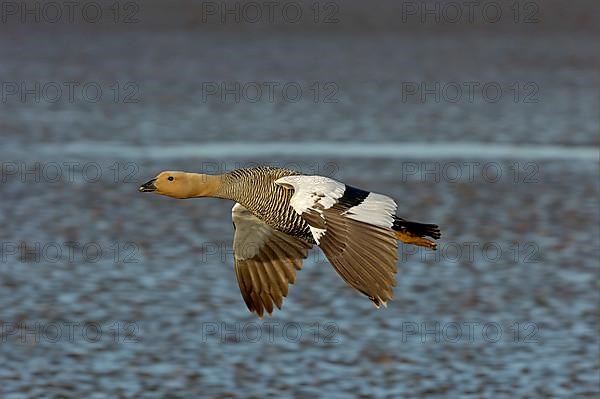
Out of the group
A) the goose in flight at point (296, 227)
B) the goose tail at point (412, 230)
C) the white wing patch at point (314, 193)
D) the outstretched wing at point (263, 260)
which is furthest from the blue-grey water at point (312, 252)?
the white wing patch at point (314, 193)

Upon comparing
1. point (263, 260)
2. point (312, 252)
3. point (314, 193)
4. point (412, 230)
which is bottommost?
point (312, 252)

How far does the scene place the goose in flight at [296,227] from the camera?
29.3 ft

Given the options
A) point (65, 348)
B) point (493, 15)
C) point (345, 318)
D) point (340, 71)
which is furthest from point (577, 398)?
point (493, 15)

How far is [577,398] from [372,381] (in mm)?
1609

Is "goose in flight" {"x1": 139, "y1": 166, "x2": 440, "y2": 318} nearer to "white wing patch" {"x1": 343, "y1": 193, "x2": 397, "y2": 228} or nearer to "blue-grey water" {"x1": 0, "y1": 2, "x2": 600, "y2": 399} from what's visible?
"white wing patch" {"x1": 343, "y1": 193, "x2": 397, "y2": 228}

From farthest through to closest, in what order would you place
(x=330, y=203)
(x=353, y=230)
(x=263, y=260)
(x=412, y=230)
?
1. (x=263, y=260)
2. (x=412, y=230)
3. (x=330, y=203)
4. (x=353, y=230)

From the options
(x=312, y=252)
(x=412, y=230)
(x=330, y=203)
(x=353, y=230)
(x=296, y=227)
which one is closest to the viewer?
(x=353, y=230)

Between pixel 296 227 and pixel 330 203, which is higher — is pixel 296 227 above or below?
below

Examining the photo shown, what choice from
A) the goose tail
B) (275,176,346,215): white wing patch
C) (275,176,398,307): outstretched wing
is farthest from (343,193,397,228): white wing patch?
the goose tail

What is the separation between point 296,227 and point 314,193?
42cm

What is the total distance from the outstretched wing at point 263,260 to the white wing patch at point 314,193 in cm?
113

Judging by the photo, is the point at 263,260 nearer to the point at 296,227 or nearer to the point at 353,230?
the point at 296,227

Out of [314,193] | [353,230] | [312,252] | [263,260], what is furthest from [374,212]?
[312,252]

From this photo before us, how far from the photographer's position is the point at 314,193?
9375 mm
